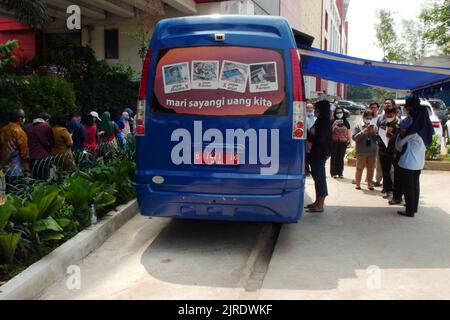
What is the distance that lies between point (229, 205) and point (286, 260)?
2.81ft

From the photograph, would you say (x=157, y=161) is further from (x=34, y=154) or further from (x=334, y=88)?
(x=334, y=88)

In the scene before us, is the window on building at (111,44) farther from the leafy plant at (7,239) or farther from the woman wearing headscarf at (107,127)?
the leafy plant at (7,239)

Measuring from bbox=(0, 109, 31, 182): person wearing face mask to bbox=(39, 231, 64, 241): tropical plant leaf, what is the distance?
2690mm

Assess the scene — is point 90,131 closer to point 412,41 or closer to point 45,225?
point 45,225

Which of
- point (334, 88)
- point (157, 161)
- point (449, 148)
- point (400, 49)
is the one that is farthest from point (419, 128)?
point (334, 88)

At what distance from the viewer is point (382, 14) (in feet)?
133

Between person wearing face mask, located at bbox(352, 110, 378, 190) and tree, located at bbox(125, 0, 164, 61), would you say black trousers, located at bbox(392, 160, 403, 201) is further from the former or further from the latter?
tree, located at bbox(125, 0, 164, 61)

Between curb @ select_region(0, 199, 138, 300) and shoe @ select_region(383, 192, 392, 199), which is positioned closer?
curb @ select_region(0, 199, 138, 300)

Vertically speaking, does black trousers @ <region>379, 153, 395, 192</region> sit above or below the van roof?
below

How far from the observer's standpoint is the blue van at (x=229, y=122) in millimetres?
4953

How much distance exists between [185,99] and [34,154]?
354 centimetres

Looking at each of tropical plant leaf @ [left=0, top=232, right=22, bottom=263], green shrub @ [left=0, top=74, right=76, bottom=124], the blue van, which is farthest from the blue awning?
green shrub @ [left=0, top=74, right=76, bottom=124]

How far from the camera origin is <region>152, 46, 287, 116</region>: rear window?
196 inches

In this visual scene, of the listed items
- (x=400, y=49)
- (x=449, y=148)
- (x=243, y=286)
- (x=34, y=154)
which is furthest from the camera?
(x=400, y=49)
